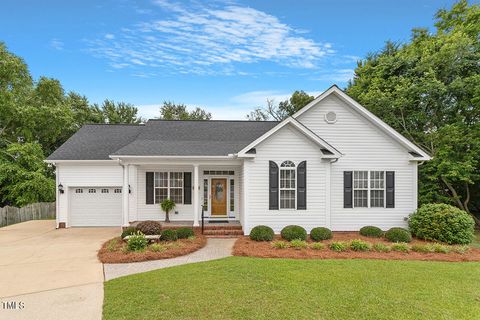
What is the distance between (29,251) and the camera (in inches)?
381

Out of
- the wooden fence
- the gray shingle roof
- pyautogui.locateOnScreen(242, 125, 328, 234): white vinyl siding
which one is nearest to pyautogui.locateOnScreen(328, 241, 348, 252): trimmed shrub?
pyautogui.locateOnScreen(242, 125, 328, 234): white vinyl siding

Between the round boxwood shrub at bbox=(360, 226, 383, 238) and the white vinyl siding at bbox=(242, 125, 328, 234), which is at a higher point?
the white vinyl siding at bbox=(242, 125, 328, 234)

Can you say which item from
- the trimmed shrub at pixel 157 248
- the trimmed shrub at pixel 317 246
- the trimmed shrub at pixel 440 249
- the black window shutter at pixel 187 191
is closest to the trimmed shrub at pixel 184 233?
the trimmed shrub at pixel 157 248

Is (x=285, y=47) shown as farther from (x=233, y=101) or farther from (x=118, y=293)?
(x=233, y=101)

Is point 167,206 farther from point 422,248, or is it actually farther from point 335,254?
point 422,248

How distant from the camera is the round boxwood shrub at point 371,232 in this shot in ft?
36.4

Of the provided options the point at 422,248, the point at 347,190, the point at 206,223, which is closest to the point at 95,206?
the point at 206,223

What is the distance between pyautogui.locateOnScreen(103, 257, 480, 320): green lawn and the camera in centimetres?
480

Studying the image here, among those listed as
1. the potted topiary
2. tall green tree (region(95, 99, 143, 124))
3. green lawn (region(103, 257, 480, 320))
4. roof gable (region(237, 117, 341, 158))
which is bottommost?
green lawn (region(103, 257, 480, 320))

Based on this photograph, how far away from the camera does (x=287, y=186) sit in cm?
1127

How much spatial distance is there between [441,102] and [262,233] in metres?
12.8

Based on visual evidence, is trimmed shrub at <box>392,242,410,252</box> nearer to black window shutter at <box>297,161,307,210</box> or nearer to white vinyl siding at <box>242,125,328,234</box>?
white vinyl siding at <box>242,125,328,234</box>

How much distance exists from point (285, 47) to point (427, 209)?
10925 millimetres

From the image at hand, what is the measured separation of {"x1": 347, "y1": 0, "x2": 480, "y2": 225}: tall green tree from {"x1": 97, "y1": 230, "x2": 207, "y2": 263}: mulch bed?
41.6 ft
